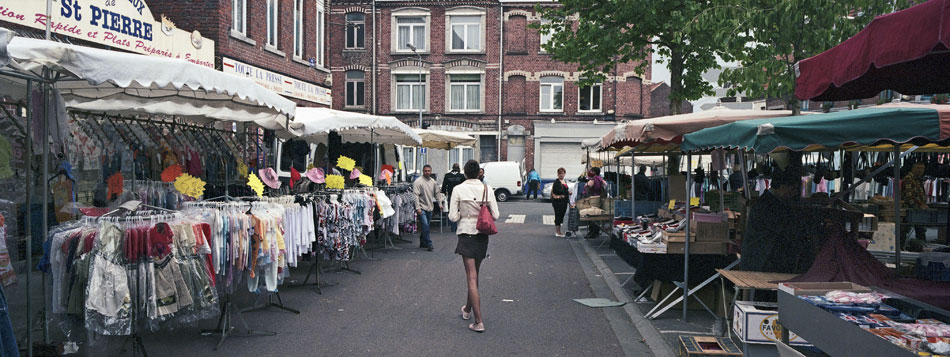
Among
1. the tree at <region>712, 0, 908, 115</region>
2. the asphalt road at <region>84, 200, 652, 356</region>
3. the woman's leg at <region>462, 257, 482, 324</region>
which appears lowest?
the asphalt road at <region>84, 200, 652, 356</region>

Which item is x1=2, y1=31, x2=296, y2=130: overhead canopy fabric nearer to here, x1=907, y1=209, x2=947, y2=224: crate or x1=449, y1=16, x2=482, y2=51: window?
x1=907, y1=209, x2=947, y2=224: crate

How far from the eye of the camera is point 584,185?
17.8 meters

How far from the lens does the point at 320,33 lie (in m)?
22.5

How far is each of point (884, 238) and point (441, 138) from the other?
1194 centimetres

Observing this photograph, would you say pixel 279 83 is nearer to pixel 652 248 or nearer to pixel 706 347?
pixel 652 248

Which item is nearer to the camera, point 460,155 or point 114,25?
point 114,25

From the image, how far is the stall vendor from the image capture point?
604 centimetres

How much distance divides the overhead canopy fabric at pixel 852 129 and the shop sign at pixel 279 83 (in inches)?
454

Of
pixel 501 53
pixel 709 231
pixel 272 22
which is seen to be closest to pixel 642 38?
pixel 272 22

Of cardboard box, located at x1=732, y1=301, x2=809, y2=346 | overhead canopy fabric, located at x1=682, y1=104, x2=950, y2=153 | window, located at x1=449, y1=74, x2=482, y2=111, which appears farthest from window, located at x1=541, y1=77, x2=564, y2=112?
cardboard box, located at x1=732, y1=301, x2=809, y2=346

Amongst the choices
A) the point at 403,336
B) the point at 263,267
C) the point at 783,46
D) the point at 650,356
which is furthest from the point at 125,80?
the point at 783,46

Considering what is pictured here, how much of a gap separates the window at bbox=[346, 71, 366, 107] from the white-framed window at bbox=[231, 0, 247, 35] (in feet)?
63.8

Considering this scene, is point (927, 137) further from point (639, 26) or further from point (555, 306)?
point (639, 26)

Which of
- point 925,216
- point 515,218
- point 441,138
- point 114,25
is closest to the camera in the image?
point 925,216
